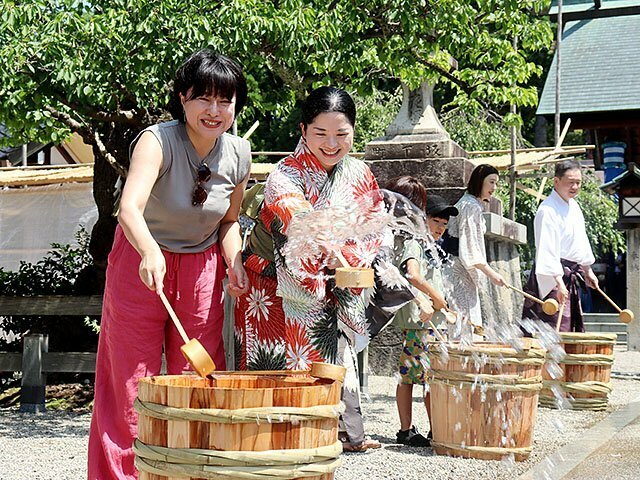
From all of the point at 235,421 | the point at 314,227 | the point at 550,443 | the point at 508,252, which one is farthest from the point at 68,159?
the point at 235,421

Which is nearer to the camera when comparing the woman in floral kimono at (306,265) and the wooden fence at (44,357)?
the woman in floral kimono at (306,265)

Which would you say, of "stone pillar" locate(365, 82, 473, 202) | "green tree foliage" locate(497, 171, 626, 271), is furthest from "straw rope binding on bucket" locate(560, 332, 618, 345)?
"green tree foliage" locate(497, 171, 626, 271)

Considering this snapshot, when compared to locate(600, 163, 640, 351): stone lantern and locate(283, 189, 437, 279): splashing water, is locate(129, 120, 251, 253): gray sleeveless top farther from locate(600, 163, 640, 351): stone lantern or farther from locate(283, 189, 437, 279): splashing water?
locate(600, 163, 640, 351): stone lantern

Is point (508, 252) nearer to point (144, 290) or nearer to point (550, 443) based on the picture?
point (550, 443)

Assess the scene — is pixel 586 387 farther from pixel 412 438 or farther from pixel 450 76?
pixel 450 76

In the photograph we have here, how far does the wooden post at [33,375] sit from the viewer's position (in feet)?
26.2

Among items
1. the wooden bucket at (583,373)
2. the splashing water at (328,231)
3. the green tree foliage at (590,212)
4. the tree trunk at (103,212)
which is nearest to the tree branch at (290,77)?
the tree trunk at (103,212)

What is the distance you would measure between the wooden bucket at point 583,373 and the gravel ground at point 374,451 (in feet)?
0.46

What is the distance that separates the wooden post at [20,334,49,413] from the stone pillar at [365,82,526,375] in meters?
3.33

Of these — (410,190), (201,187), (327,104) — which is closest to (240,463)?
(201,187)

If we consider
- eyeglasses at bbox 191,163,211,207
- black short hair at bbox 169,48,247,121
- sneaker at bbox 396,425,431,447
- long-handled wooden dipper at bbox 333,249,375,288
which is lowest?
sneaker at bbox 396,425,431,447

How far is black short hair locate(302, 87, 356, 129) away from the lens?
14.1 ft

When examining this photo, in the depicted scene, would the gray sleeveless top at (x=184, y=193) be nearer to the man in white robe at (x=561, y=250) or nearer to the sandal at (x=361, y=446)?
the sandal at (x=361, y=446)

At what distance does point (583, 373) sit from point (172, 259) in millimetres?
5313
